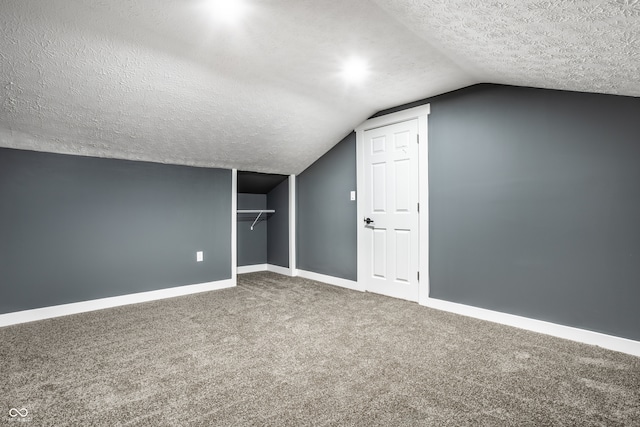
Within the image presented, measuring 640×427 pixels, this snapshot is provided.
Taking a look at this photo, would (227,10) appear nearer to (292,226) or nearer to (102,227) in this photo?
(102,227)

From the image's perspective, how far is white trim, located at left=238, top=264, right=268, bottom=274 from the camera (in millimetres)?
5106

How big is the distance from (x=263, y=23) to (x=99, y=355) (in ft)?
7.81

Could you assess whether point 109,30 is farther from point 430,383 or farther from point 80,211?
point 430,383

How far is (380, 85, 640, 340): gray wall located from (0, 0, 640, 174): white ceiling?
8.1 inches

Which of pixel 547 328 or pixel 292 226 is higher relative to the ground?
pixel 292 226

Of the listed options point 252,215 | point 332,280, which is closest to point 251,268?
point 252,215

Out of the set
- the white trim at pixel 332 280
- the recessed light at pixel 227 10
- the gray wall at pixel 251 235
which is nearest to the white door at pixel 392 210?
the white trim at pixel 332 280

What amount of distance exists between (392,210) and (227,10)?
2529 millimetres

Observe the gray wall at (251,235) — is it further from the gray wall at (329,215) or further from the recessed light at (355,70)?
the recessed light at (355,70)

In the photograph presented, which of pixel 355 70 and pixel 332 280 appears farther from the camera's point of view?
pixel 332 280

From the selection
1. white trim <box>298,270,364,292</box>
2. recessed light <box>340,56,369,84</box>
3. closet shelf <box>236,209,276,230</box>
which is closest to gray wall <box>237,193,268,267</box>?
closet shelf <box>236,209,276,230</box>

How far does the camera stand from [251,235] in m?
5.26

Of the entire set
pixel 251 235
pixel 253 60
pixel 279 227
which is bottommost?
pixel 251 235

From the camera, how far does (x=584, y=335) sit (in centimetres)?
238
